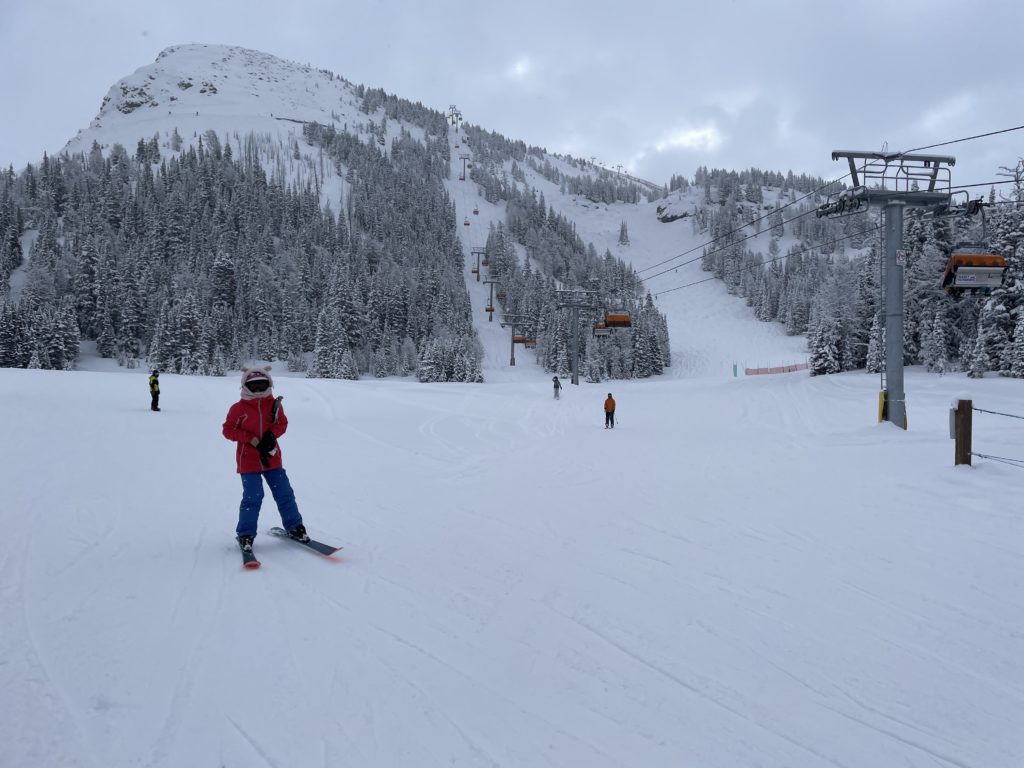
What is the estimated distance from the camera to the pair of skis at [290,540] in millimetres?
4963

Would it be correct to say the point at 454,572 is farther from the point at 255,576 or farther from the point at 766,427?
the point at 766,427

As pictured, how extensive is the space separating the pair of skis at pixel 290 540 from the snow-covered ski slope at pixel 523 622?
0.37 ft

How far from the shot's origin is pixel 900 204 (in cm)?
1468

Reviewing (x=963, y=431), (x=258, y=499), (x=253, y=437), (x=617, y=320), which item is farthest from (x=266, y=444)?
(x=617, y=320)

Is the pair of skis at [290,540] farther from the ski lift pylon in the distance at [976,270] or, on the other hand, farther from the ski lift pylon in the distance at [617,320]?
the ski lift pylon in the distance at [617,320]

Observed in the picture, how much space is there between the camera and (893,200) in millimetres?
14602

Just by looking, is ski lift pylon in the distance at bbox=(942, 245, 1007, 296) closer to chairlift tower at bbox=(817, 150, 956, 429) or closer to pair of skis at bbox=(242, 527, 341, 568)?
chairlift tower at bbox=(817, 150, 956, 429)

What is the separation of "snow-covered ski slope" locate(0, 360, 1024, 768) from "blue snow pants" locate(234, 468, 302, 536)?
12.2 inches

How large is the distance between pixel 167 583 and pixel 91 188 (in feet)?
449

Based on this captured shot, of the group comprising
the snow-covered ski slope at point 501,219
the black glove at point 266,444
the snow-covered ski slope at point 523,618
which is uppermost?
the snow-covered ski slope at point 501,219

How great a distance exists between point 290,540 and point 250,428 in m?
1.44

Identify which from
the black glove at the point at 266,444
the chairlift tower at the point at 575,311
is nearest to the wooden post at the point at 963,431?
the black glove at the point at 266,444

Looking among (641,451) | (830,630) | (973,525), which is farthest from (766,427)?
(830,630)

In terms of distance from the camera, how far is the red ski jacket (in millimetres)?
5152
